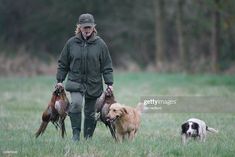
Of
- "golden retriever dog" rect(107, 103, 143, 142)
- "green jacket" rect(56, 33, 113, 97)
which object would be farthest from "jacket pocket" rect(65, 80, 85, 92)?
"golden retriever dog" rect(107, 103, 143, 142)

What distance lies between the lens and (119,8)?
55.9 meters

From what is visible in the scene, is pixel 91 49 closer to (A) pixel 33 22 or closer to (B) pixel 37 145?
(B) pixel 37 145

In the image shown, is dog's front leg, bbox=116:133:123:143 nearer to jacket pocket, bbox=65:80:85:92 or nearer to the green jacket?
the green jacket

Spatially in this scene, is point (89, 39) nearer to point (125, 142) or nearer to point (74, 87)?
point (74, 87)

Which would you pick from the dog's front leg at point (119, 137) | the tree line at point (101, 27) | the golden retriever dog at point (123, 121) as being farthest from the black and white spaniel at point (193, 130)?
the tree line at point (101, 27)

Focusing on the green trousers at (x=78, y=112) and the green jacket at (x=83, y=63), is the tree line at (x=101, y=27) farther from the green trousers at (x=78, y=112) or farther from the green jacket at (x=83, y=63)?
the green jacket at (x=83, y=63)

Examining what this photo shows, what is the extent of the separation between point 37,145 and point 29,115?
24.1 ft

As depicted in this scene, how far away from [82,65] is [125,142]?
1639 mm

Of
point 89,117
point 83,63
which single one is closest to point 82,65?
point 83,63

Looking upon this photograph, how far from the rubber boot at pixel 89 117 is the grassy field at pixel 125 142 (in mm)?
263

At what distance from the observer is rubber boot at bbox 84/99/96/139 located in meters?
12.9

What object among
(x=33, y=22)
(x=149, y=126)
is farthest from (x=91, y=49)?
(x=33, y=22)

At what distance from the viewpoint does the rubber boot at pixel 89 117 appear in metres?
12.9

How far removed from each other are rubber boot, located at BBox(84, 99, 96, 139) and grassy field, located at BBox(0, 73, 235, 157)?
0.86ft
